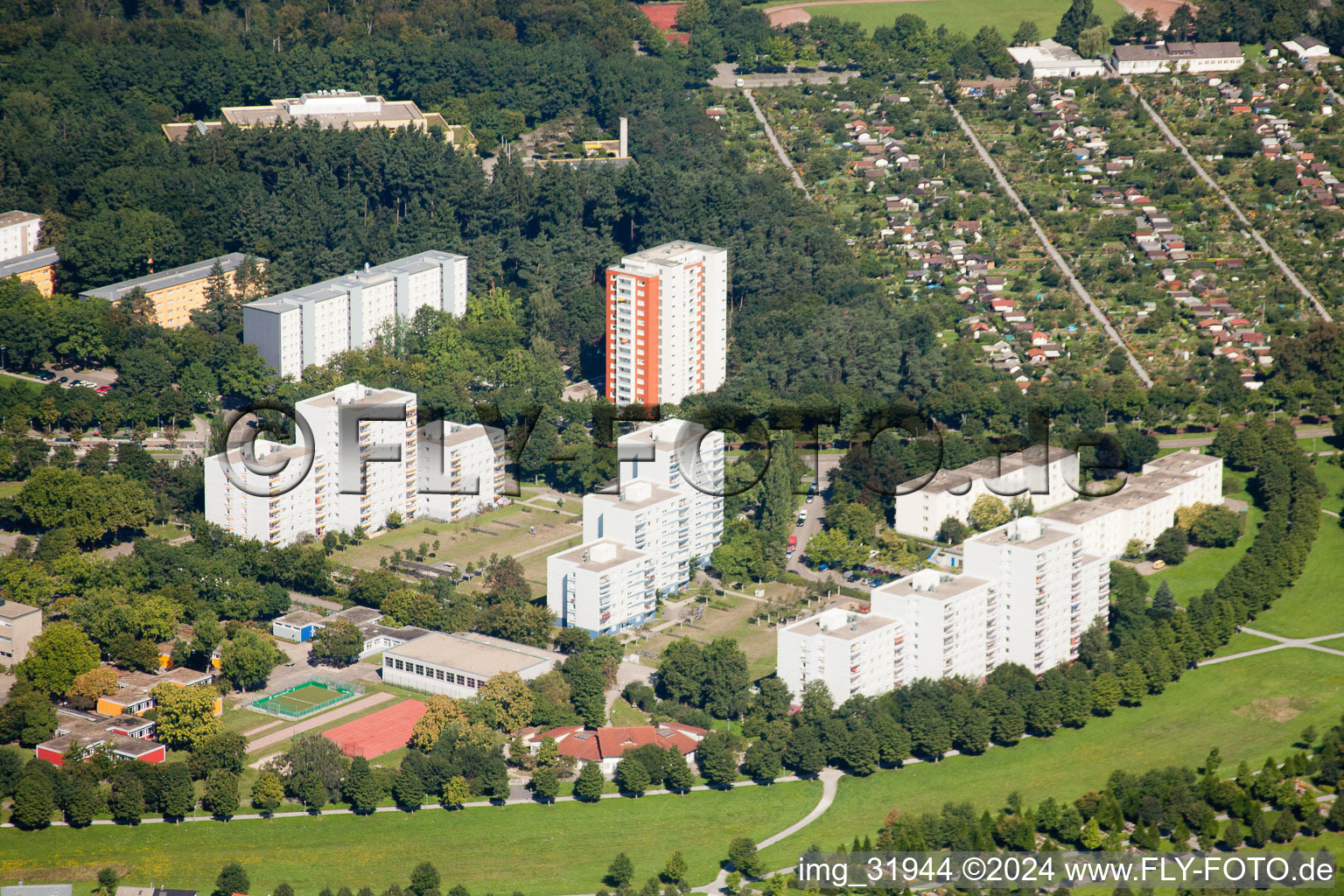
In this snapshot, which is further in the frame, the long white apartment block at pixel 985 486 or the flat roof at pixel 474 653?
the long white apartment block at pixel 985 486

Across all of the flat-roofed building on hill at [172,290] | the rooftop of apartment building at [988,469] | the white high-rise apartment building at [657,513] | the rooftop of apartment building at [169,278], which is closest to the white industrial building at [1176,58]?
the rooftop of apartment building at [988,469]

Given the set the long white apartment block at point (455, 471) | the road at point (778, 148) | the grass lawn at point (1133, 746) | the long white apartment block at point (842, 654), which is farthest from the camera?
the road at point (778, 148)

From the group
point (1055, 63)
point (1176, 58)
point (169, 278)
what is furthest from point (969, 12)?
point (169, 278)

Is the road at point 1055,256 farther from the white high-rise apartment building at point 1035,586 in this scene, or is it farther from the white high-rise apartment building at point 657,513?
the white high-rise apartment building at point 1035,586

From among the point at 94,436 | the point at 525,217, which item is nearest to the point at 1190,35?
the point at 525,217

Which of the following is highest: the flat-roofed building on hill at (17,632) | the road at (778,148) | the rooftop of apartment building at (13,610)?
the road at (778,148)

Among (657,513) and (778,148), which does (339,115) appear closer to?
(778,148)

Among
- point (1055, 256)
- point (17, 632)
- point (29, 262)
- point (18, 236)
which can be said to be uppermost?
point (18, 236)

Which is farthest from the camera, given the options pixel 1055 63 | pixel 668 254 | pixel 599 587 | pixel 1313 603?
pixel 1055 63
